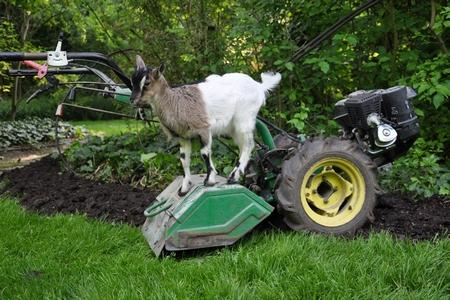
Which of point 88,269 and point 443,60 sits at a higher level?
point 443,60

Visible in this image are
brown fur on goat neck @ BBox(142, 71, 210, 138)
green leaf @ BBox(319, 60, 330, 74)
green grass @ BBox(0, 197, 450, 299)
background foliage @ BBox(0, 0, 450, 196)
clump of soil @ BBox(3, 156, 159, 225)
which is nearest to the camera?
green grass @ BBox(0, 197, 450, 299)

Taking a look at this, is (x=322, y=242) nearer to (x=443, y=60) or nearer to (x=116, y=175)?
(x=443, y=60)

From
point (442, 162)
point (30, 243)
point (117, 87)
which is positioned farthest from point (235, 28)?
point (30, 243)

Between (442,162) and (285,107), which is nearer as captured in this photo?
(442,162)

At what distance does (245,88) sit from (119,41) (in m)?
4.58

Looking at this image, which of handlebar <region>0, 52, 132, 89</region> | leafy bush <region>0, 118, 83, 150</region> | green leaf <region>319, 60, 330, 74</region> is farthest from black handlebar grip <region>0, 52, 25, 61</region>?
leafy bush <region>0, 118, 83, 150</region>

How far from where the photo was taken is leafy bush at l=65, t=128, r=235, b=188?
5934 millimetres

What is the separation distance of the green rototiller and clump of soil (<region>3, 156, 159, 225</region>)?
3.06ft

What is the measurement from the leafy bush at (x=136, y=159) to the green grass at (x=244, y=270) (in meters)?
1.99

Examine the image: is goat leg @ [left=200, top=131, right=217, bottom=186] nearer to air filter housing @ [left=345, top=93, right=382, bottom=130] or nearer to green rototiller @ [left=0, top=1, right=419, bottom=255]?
green rototiller @ [left=0, top=1, right=419, bottom=255]

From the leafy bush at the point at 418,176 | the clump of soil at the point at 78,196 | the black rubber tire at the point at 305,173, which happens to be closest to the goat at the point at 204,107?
the black rubber tire at the point at 305,173

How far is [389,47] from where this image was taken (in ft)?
20.8

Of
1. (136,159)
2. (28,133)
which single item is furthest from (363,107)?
(28,133)

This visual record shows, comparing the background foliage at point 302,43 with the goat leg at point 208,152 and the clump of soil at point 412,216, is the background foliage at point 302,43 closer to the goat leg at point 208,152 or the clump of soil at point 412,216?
the clump of soil at point 412,216
